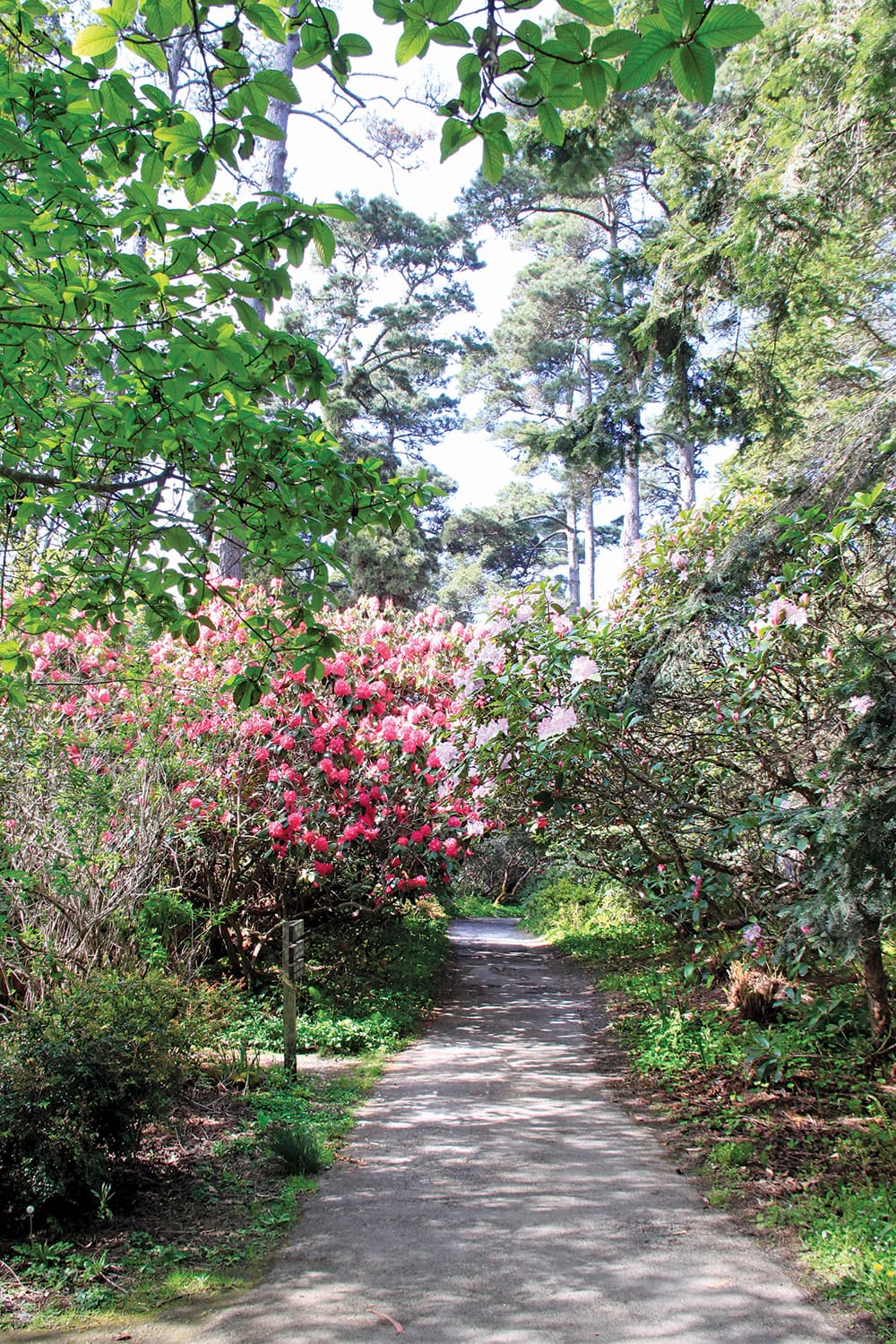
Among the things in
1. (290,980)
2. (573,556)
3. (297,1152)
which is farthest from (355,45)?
(573,556)

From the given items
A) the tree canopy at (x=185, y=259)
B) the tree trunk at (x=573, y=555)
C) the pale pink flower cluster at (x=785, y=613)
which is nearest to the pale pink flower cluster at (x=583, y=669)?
the pale pink flower cluster at (x=785, y=613)

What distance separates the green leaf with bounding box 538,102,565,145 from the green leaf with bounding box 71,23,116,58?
3.55ft

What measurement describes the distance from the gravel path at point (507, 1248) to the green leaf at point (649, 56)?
338 centimetres

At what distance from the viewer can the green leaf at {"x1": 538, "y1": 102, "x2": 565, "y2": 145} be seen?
178cm

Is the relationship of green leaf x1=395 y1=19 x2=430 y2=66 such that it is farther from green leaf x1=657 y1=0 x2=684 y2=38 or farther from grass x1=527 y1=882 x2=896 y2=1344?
grass x1=527 y1=882 x2=896 y2=1344

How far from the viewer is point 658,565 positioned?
20.5ft

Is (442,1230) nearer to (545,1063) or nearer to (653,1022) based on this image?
(545,1063)

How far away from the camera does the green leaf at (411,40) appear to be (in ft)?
5.44

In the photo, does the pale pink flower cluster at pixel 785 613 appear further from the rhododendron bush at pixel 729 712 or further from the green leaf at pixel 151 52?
the green leaf at pixel 151 52

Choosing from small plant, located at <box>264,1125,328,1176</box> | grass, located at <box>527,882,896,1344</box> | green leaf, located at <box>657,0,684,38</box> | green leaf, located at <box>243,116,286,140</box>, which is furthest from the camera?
small plant, located at <box>264,1125,328,1176</box>

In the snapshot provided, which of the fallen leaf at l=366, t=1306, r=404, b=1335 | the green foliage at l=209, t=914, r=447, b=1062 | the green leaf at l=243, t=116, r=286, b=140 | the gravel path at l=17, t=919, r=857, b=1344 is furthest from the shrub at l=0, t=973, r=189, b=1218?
the green leaf at l=243, t=116, r=286, b=140

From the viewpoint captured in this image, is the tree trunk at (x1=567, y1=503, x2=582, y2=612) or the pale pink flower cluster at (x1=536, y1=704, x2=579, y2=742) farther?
the tree trunk at (x1=567, y1=503, x2=582, y2=612)

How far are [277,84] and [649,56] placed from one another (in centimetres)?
104

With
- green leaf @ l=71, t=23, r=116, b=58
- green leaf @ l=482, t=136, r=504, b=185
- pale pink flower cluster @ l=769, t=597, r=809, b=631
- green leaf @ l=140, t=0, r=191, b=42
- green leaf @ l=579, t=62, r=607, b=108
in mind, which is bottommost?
pale pink flower cluster @ l=769, t=597, r=809, b=631
